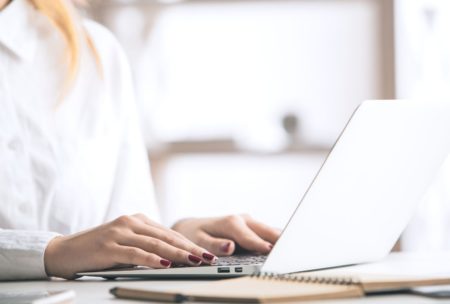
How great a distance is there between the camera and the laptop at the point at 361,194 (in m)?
0.98

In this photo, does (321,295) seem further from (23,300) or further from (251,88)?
(251,88)

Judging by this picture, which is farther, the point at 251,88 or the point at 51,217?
the point at 251,88

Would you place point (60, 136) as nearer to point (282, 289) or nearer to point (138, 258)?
point (138, 258)

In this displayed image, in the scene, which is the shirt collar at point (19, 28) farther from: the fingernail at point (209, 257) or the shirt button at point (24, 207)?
the fingernail at point (209, 257)

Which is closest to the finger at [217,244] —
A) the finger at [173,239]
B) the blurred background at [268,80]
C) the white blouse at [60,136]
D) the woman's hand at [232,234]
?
the woman's hand at [232,234]

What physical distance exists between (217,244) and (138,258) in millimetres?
226

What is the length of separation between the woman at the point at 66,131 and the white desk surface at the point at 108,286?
0.23 metres

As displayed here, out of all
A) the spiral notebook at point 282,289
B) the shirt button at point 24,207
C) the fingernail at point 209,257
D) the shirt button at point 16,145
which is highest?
the shirt button at point 16,145

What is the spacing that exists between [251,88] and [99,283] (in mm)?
2221

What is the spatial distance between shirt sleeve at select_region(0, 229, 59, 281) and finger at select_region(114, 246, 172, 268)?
5.0 inches

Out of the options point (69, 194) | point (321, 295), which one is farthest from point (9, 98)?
point (321, 295)

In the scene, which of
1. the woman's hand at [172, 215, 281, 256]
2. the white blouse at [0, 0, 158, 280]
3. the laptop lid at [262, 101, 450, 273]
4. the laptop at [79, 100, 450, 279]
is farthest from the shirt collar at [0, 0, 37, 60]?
the laptop lid at [262, 101, 450, 273]

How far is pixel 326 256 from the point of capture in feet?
3.61

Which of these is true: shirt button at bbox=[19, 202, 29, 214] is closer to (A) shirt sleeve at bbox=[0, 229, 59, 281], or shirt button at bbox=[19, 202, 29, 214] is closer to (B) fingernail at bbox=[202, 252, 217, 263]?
(A) shirt sleeve at bbox=[0, 229, 59, 281]
